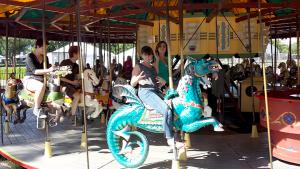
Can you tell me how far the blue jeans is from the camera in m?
5.02

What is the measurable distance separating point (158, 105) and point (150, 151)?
164 cm

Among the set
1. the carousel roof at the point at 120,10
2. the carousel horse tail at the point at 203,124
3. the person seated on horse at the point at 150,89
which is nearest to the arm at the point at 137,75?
the person seated on horse at the point at 150,89

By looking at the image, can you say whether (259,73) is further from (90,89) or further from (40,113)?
(40,113)

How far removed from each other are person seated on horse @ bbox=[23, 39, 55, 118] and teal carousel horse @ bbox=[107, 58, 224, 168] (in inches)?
60.4

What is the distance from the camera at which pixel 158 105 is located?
512cm

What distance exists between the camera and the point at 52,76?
21.4 ft

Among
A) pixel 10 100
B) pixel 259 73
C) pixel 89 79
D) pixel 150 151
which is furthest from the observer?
pixel 259 73

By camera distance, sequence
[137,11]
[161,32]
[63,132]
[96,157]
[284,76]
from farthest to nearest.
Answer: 1. [284,76]
2. [161,32]
3. [63,132]
4. [137,11]
5. [96,157]

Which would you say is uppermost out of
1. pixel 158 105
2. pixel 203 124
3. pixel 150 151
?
pixel 158 105

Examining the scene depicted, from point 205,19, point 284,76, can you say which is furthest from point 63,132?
point 284,76

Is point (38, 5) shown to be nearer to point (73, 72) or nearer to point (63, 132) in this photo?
point (73, 72)

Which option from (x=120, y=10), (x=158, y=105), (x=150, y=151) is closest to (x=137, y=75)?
(x=158, y=105)

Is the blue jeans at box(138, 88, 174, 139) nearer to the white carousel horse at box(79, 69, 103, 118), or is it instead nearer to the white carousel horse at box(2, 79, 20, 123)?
the white carousel horse at box(79, 69, 103, 118)

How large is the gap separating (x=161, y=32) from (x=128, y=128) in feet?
14.3
